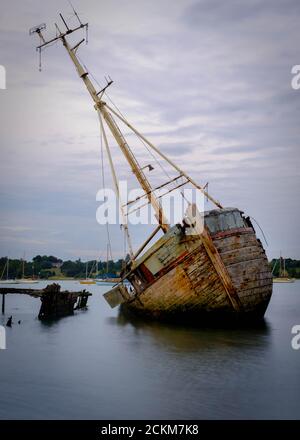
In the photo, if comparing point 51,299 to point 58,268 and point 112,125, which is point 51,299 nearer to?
point 112,125

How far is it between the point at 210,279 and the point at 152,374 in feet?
18.8

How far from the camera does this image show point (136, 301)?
22609mm

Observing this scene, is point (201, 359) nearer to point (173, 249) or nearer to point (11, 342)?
point (173, 249)

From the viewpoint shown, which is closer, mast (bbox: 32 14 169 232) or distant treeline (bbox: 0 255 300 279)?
mast (bbox: 32 14 169 232)

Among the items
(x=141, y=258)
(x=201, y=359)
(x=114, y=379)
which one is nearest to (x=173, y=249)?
(x=141, y=258)

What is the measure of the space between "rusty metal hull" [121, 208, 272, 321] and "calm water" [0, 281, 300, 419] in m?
0.97

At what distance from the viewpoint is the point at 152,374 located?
49.7 feet

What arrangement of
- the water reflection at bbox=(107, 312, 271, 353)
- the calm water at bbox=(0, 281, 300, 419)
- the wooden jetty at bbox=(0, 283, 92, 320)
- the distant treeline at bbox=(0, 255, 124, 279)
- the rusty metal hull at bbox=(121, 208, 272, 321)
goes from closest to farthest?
the calm water at bbox=(0, 281, 300, 419)
the water reflection at bbox=(107, 312, 271, 353)
the rusty metal hull at bbox=(121, 208, 272, 321)
the wooden jetty at bbox=(0, 283, 92, 320)
the distant treeline at bbox=(0, 255, 124, 279)

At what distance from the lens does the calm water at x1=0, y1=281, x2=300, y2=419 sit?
11.8 metres

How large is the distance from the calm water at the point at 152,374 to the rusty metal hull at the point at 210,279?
97 cm
